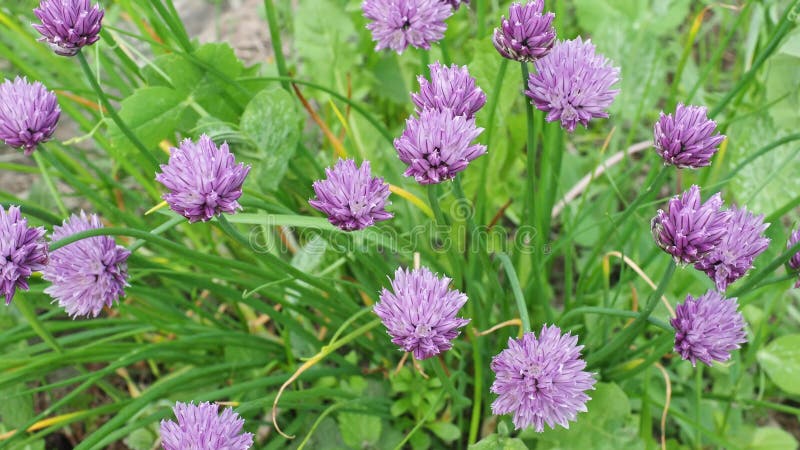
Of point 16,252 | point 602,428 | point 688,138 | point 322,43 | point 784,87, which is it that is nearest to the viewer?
point 16,252

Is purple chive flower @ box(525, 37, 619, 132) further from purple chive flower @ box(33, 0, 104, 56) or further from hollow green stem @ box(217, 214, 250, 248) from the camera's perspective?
purple chive flower @ box(33, 0, 104, 56)

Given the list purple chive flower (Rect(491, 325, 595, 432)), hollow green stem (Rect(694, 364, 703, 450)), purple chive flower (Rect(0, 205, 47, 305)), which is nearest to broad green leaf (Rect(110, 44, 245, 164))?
purple chive flower (Rect(0, 205, 47, 305))

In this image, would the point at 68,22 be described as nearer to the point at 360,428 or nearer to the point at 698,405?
the point at 360,428

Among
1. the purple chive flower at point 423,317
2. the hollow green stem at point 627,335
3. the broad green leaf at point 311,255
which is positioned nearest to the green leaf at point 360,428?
the broad green leaf at point 311,255

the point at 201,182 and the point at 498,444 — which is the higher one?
the point at 201,182

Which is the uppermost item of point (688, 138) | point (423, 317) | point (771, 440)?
point (688, 138)

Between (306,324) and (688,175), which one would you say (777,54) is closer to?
(688,175)

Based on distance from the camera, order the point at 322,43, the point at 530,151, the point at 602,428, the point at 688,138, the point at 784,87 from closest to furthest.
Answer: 1. the point at 688,138
2. the point at 530,151
3. the point at 602,428
4. the point at 784,87
5. the point at 322,43

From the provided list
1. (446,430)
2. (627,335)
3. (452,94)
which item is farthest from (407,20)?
(446,430)

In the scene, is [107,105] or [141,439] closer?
[107,105]

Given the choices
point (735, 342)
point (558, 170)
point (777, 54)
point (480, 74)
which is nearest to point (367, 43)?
point (480, 74)
